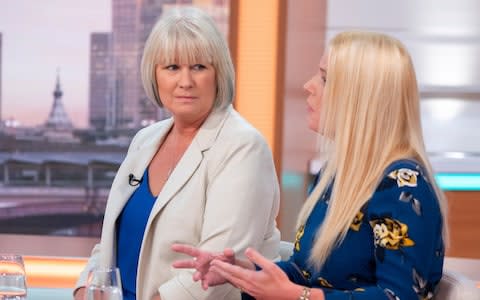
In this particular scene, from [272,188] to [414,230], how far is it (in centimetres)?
76

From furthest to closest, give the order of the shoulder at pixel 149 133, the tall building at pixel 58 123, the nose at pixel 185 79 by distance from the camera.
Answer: the tall building at pixel 58 123, the shoulder at pixel 149 133, the nose at pixel 185 79

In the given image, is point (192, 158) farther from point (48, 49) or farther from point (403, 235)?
point (48, 49)

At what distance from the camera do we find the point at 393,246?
172 centimetres

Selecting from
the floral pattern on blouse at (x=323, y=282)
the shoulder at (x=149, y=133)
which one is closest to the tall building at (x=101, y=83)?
the shoulder at (x=149, y=133)

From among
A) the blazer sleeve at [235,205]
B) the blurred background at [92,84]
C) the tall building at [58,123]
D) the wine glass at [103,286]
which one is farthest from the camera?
the tall building at [58,123]

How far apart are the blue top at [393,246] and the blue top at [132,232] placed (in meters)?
0.70

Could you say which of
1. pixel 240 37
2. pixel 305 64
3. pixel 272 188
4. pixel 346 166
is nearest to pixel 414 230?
pixel 346 166

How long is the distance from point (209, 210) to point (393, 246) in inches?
28.8

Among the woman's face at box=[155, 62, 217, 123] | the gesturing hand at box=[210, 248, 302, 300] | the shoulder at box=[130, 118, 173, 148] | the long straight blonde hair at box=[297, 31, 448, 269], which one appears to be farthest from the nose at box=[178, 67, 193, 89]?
the gesturing hand at box=[210, 248, 302, 300]

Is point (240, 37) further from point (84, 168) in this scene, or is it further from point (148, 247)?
point (148, 247)

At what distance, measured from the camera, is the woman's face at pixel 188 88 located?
246 centimetres

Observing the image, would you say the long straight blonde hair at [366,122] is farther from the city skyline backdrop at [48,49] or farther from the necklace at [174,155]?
the city skyline backdrop at [48,49]

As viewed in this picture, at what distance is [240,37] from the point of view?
4336 millimetres

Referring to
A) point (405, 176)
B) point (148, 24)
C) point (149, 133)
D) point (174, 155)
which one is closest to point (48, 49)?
point (148, 24)
